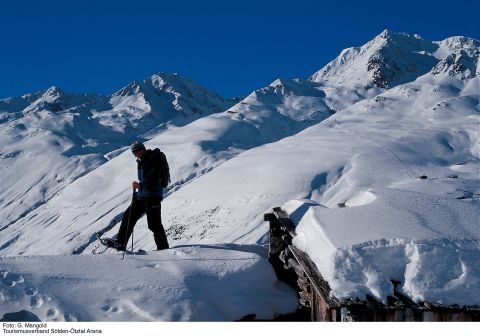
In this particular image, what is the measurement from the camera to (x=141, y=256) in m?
7.50

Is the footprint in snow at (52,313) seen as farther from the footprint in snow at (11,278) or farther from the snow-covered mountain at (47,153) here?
the snow-covered mountain at (47,153)

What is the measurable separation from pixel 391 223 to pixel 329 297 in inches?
62.1

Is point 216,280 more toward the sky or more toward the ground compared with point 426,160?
more toward the ground

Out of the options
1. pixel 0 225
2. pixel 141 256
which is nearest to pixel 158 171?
pixel 141 256

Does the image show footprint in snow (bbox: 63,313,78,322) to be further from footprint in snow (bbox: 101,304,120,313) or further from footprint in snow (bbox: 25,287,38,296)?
footprint in snow (bbox: 25,287,38,296)

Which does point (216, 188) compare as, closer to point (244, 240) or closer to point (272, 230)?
point (244, 240)

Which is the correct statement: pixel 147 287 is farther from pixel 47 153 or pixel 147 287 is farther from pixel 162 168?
pixel 47 153

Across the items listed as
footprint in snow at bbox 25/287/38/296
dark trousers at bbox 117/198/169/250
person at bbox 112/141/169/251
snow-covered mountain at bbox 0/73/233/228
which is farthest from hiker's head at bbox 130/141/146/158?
snow-covered mountain at bbox 0/73/233/228

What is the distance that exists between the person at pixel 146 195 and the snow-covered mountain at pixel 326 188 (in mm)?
1725

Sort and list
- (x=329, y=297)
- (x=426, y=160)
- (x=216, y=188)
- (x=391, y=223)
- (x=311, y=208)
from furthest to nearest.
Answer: (x=216, y=188)
(x=426, y=160)
(x=311, y=208)
(x=391, y=223)
(x=329, y=297)

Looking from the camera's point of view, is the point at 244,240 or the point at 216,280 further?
the point at 244,240

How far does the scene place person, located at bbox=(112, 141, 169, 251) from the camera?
8.31 metres

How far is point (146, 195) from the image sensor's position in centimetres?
842

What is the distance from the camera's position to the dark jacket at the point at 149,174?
8305mm
